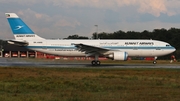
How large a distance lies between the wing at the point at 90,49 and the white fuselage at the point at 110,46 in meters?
1.04

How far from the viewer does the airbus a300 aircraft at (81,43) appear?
41.2 m

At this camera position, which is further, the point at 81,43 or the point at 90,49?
the point at 81,43

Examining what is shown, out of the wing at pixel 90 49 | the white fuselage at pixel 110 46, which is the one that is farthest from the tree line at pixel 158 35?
the wing at pixel 90 49

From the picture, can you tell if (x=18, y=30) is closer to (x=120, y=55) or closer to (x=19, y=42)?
(x=19, y=42)

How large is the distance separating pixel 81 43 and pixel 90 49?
7.75 ft

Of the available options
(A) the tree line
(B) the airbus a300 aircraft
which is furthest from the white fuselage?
(A) the tree line

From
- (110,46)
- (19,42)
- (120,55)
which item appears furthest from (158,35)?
(19,42)

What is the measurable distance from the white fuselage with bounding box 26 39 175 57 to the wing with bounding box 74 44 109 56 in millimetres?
1039

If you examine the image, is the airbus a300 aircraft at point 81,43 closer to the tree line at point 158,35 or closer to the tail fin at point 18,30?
the tail fin at point 18,30

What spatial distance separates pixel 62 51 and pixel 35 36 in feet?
13.7

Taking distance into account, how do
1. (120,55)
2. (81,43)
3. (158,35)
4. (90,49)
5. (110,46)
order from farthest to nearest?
(158,35)
(81,43)
(110,46)
(90,49)
(120,55)

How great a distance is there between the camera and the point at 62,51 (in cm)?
4184

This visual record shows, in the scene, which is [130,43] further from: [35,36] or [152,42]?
[35,36]

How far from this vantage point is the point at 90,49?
39844 mm
